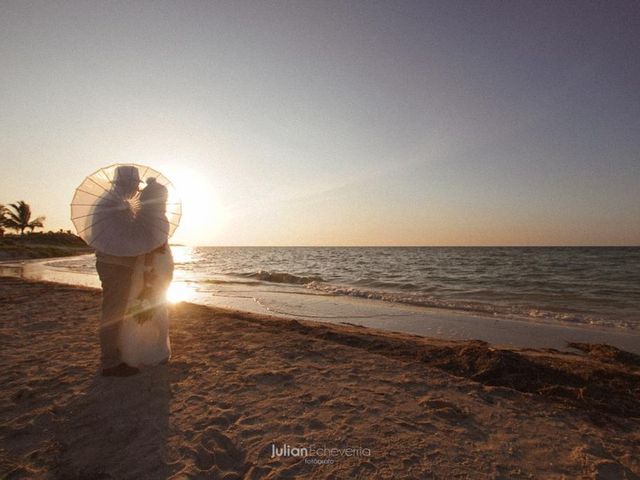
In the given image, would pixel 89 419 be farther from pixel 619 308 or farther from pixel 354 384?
pixel 619 308

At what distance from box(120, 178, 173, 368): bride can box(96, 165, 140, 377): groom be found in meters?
0.08

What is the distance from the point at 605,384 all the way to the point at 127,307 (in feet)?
22.0

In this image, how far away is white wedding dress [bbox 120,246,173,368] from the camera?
4.52 meters

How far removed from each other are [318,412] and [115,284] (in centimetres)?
308

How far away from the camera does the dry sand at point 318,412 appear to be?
289cm

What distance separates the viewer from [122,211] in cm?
427

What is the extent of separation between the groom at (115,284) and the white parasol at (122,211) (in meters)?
0.01

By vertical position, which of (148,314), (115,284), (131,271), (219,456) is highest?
(131,271)

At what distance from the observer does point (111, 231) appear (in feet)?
13.8

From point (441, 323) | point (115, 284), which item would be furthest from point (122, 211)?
point (441, 323)

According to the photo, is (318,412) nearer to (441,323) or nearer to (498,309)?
(441,323)

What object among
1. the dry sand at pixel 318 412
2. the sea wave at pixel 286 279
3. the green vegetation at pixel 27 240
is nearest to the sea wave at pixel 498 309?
the dry sand at pixel 318 412

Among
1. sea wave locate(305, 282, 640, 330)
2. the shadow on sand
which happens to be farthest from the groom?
sea wave locate(305, 282, 640, 330)

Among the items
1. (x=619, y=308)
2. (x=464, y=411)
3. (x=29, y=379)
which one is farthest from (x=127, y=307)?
(x=619, y=308)
